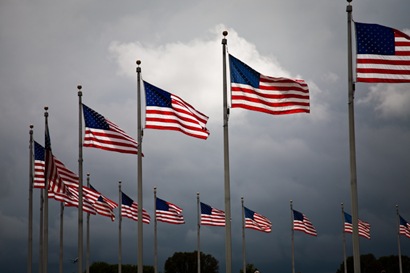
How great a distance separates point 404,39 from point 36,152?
23712 millimetres

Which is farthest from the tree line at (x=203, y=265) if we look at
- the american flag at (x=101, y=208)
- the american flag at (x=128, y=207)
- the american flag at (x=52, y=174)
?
the american flag at (x=52, y=174)

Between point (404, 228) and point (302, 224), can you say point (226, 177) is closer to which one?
point (302, 224)

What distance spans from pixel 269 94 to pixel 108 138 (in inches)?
349

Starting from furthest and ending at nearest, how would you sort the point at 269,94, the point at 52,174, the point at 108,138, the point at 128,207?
the point at 128,207 < the point at 52,174 < the point at 108,138 < the point at 269,94

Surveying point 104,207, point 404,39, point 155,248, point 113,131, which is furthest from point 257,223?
point 404,39

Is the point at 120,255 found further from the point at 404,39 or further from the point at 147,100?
the point at 404,39

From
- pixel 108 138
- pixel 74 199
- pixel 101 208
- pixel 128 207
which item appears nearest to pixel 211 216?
pixel 128 207

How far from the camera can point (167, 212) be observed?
59.1 metres

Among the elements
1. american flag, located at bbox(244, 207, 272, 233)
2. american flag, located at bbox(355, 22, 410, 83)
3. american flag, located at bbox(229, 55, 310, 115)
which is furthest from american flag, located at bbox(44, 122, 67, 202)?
american flag, located at bbox(244, 207, 272, 233)

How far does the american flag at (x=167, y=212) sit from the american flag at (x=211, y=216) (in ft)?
9.91

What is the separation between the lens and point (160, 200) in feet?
195

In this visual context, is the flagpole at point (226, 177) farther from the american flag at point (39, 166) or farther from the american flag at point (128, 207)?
the american flag at point (128, 207)

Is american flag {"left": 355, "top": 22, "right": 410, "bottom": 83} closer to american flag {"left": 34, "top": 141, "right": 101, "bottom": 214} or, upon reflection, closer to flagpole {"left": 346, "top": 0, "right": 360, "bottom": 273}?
flagpole {"left": 346, "top": 0, "right": 360, "bottom": 273}

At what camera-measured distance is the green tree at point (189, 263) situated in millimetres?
140000
